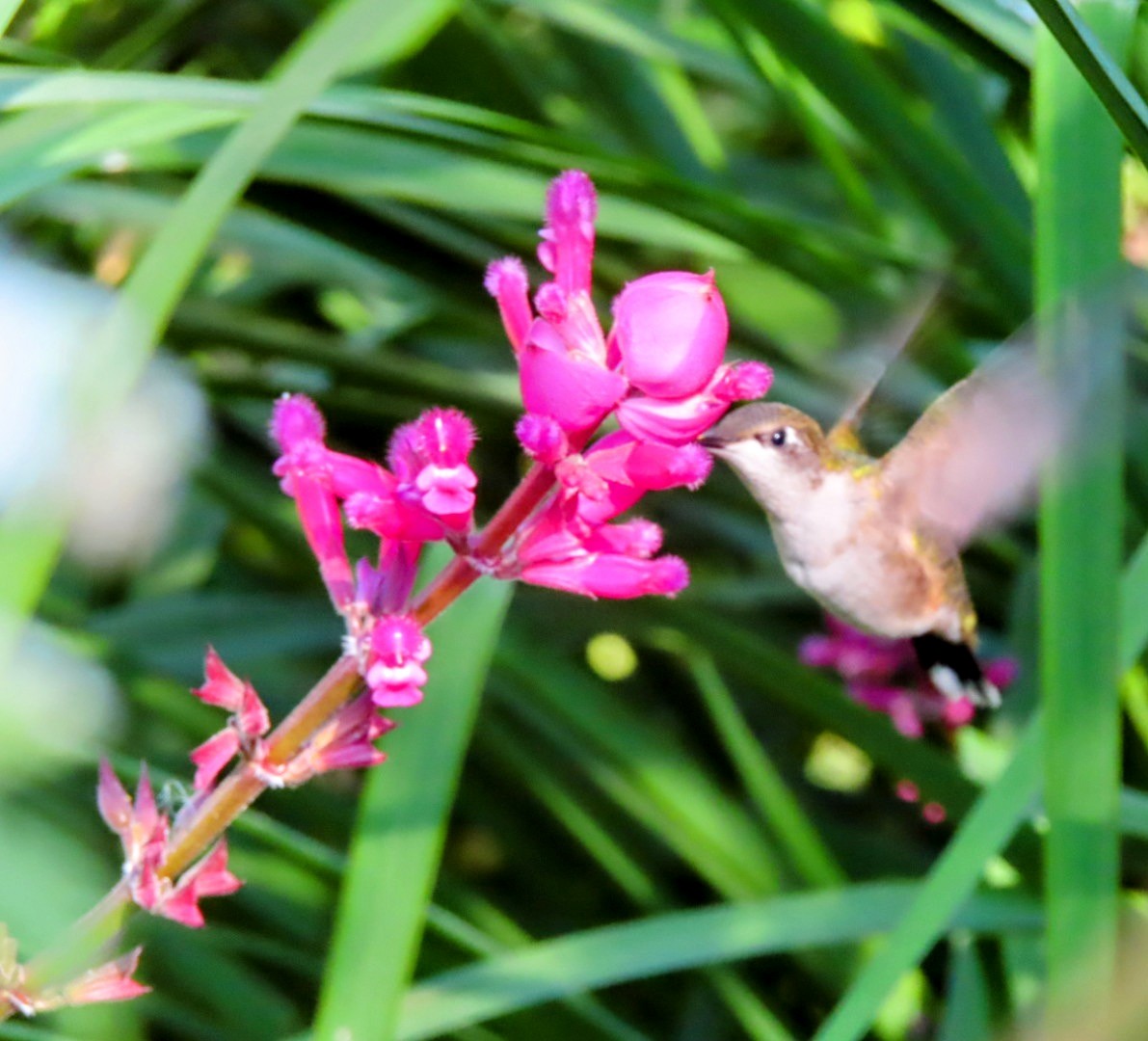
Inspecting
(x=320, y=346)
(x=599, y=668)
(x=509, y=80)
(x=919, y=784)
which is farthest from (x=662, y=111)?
(x=919, y=784)

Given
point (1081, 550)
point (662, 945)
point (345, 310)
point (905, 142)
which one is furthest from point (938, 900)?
point (345, 310)

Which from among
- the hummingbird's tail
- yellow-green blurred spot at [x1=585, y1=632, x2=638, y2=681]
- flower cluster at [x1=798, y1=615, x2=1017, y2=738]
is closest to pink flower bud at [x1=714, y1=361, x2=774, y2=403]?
the hummingbird's tail

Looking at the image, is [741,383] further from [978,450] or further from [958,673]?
[958,673]

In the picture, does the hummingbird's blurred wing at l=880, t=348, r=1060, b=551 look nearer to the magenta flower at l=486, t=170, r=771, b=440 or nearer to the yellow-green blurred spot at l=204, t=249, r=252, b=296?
the magenta flower at l=486, t=170, r=771, b=440

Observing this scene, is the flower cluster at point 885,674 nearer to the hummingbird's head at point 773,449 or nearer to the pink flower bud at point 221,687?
the hummingbird's head at point 773,449

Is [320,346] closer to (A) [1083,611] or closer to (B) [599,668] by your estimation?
(B) [599,668]

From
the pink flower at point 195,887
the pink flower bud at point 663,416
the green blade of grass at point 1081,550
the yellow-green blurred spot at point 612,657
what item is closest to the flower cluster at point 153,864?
the pink flower at point 195,887
